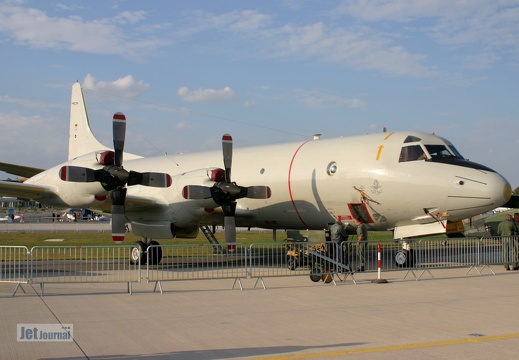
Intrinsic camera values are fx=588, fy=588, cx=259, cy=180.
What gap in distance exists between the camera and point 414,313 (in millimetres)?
9531

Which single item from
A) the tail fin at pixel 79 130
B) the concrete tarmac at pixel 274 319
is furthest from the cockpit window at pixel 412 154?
the tail fin at pixel 79 130

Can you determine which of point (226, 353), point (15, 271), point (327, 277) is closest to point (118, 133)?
point (15, 271)

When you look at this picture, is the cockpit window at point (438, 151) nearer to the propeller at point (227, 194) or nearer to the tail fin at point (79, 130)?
the propeller at point (227, 194)

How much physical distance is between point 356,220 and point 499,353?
35.7 ft

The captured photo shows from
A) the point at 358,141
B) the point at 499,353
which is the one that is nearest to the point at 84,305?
the point at 499,353

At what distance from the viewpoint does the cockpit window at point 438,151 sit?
53.5ft

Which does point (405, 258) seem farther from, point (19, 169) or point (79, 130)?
point (79, 130)

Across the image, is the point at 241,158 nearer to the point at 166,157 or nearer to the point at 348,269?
the point at 166,157

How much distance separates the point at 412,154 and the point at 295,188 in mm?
3873

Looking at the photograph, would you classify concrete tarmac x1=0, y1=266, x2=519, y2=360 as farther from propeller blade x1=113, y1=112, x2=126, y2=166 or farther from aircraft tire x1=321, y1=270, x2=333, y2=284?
propeller blade x1=113, y1=112, x2=126, y2=166

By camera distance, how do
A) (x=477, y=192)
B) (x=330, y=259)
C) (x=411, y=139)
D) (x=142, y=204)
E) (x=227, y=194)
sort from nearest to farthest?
(x=330, y=259) < (x=477, y=192) < (x=411, y=139) < (x=227, y=194) < (x=142, y=204)

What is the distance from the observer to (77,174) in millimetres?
16094

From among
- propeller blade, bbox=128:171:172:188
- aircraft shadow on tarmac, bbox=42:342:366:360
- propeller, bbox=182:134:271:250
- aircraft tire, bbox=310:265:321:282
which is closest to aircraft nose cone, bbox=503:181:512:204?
aircraft tire, bbox=310:265:321:282

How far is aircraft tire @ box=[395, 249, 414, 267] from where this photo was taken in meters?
15.7
